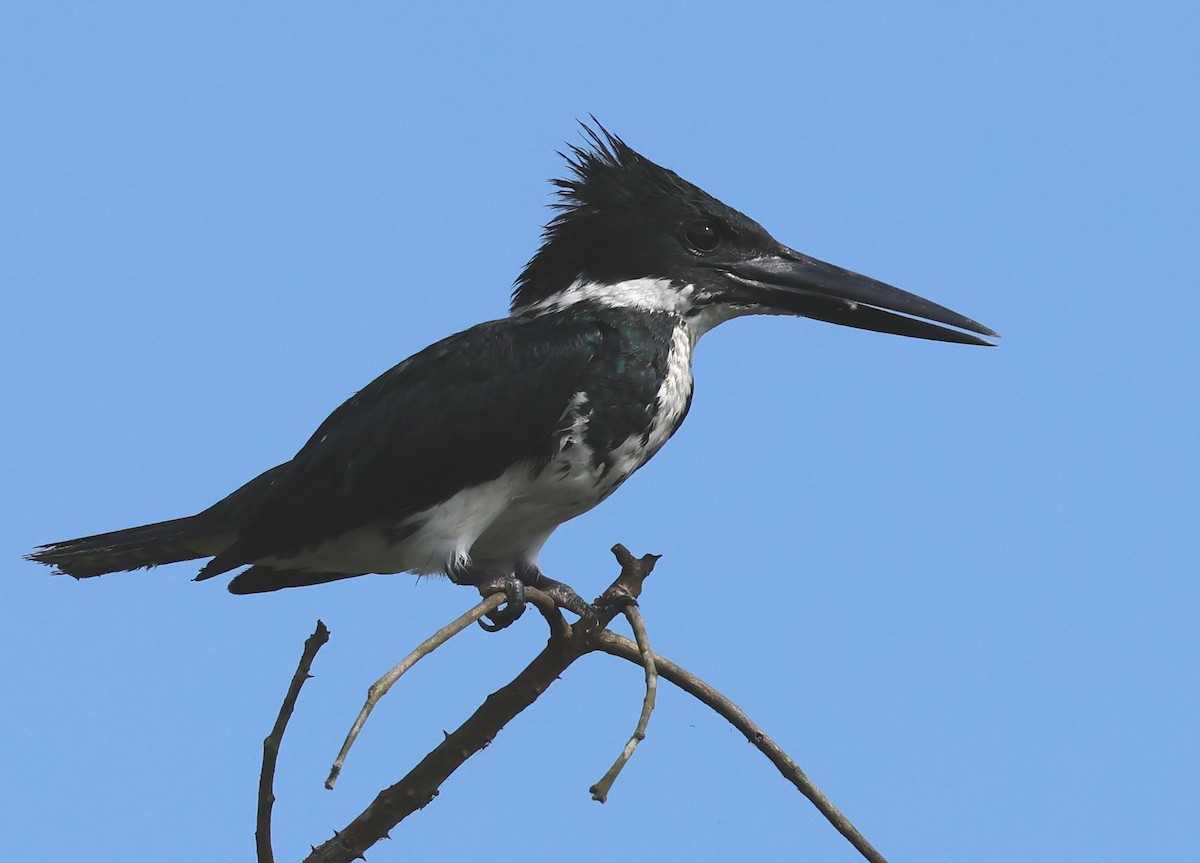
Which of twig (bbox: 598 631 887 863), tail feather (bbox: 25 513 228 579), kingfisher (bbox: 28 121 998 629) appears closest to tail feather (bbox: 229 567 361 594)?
kingfisher (bbox: 28 121 998 629)

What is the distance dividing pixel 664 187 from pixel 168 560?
2409 millimetres

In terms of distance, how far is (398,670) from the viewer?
12.1 feet

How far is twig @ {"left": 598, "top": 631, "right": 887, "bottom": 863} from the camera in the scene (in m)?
4.19

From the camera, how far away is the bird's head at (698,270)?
208 inches

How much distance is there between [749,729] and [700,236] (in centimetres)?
199

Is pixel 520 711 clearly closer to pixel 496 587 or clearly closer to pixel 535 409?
pixel 496 587

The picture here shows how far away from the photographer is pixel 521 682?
4.35 meters

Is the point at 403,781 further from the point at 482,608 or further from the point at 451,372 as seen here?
the point at 451,372

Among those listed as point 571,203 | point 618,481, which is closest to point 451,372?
point 618,481

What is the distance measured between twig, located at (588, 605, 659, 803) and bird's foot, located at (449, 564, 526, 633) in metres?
0.47

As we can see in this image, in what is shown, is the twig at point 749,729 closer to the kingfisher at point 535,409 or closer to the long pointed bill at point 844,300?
the kingfisher at point 535,409

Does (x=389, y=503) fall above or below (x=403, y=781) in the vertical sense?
above

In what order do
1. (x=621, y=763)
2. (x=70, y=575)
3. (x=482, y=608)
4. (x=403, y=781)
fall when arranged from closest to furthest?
1. (x=621, y=763)
2. (x=482, y=608)
3. (x=403, y=781)
4. (x=70, y=575)

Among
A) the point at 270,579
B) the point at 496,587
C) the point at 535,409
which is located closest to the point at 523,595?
the point at 496,587
